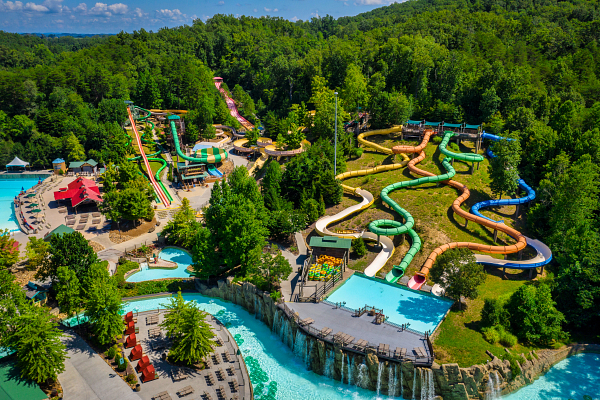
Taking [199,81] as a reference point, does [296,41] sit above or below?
above

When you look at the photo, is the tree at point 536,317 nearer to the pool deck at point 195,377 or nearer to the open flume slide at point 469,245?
the open flume slide at point 469,245

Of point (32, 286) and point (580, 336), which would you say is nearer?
point (580, 336)

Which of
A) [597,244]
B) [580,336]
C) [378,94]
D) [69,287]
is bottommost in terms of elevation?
[580,336]

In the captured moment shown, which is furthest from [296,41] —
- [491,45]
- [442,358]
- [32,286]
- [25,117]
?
[442,358]

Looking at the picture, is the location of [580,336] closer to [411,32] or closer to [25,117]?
[411,32]

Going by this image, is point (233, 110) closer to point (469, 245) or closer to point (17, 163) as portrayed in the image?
point (17, 163)

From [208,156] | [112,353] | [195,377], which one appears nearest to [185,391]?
[195,377]

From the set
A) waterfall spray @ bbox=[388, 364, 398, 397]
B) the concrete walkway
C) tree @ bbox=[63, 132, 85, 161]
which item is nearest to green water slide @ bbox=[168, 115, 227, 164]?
tree @ bbox=[63, 132, 85, 161]
